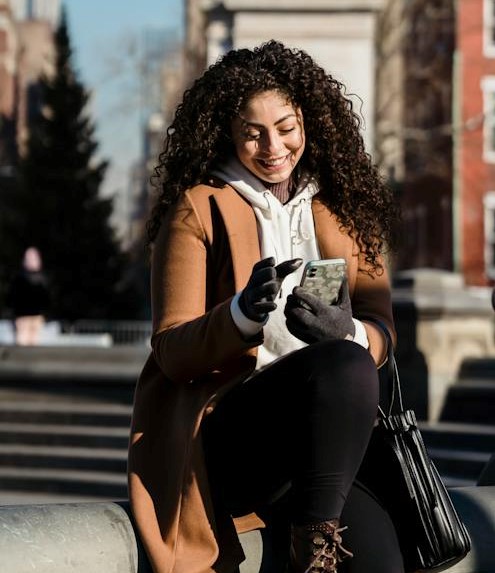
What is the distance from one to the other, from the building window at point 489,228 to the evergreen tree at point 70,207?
378 inches

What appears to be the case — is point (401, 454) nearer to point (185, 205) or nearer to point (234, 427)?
point (234, 427)

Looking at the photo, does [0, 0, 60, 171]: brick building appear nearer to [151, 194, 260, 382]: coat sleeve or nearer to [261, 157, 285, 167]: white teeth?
[261, 157, 285, 167]: white teeth

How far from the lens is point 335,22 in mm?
11852

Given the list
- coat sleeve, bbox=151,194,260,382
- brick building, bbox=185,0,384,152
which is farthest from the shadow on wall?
coat sleeve, bbox=151,194,260,382

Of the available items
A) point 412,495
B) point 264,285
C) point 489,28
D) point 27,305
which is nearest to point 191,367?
point 264,285

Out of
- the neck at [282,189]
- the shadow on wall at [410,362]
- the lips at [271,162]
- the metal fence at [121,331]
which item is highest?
the lips at [271,162]

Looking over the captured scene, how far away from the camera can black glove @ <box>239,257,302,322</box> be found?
265 cm

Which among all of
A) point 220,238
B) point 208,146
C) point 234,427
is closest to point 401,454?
point 234,427

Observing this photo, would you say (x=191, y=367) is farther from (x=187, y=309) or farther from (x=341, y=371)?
(x=341, y=371)

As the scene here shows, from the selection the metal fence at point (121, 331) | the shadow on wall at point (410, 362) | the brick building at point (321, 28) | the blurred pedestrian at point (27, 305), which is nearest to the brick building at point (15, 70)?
the metal fence at point (121, 331)

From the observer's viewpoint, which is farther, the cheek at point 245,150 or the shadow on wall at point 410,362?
the shadow on wall at point 410,362

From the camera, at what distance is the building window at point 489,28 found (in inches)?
1340

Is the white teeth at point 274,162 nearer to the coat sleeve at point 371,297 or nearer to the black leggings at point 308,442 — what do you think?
the coat sleeve at point 371,297

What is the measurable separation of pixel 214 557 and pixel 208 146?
1.00 meters
